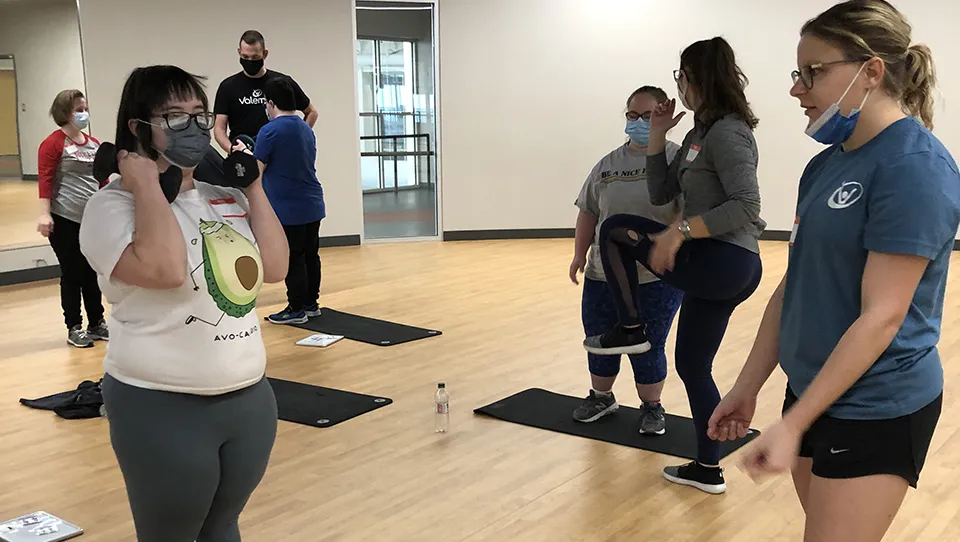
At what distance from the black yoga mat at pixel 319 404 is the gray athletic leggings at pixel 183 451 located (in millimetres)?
2281

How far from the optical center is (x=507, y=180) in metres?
10.4

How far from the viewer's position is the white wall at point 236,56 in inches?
334

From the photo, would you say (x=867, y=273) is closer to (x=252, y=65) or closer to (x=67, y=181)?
(x=67, y=181)

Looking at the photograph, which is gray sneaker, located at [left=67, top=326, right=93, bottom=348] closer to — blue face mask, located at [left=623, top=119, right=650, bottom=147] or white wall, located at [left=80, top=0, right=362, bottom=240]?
white wall, located at [left=80, top=0, right=362, bottom=240]

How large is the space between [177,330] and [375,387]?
9.95 feet

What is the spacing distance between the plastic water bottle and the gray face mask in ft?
7.61

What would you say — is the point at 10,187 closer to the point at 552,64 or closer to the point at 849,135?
the point at 552,64

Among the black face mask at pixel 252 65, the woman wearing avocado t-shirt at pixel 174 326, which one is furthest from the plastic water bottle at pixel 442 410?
the black face mask at pixel 252 65

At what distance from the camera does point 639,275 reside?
12.3ft

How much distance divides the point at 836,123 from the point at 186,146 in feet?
4.51

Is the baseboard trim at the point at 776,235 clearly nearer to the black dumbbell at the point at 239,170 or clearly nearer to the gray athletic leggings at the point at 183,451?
the black dumbbell at the point at 239,170

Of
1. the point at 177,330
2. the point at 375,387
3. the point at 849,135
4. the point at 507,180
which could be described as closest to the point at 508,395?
the point at 375,387

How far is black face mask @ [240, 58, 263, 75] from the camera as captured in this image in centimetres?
627

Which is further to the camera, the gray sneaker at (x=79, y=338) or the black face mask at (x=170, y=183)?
the gray sneaker at (x=79, y=338)
